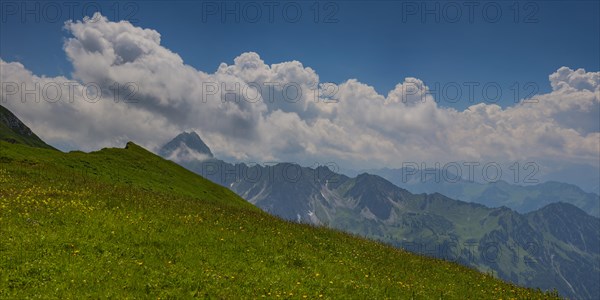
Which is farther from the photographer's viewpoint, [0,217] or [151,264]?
[0,217]

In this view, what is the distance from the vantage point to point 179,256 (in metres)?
18.9

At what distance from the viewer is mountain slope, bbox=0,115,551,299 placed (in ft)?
50.7

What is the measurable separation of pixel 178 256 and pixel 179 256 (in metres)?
0.05

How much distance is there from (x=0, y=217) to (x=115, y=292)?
10463 millimetres

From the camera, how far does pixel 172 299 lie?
14.6 metres

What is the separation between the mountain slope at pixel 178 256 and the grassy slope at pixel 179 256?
5 centimetres

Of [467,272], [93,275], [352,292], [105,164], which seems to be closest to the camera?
[93,275]

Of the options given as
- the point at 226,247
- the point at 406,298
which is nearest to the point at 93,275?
the point at 226,247

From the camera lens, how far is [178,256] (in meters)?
18.8

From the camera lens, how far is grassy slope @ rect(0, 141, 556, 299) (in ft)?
50.9

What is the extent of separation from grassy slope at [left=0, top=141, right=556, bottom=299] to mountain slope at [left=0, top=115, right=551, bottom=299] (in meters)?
0.05

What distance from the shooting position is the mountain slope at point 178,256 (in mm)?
15461

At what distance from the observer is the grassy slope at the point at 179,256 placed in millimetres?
15523

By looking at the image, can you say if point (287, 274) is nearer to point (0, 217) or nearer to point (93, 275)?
point (93, 275)
